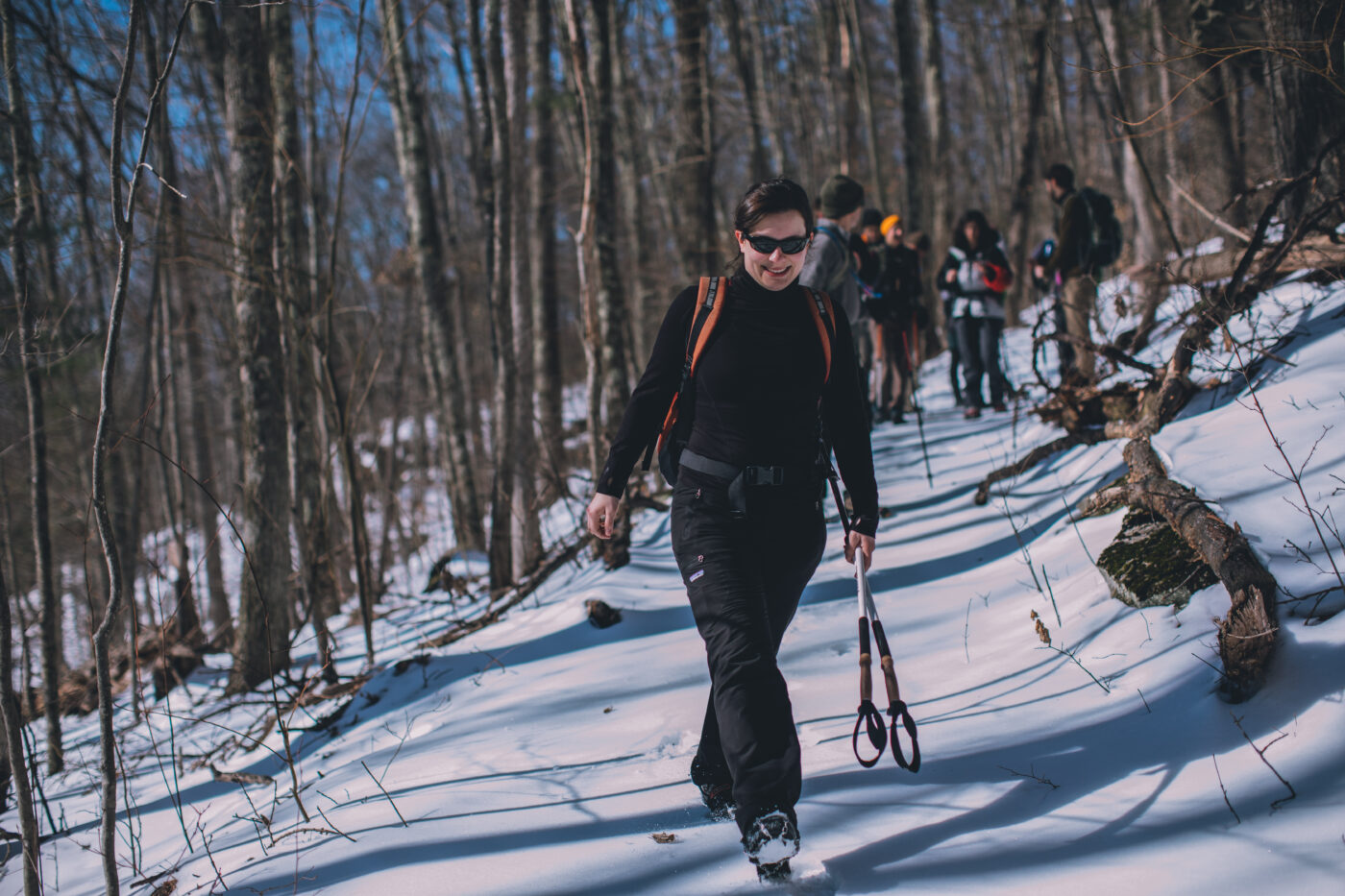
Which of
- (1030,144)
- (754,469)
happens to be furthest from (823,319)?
(1030,144)

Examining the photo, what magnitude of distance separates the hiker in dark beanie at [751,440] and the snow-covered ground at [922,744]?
46 centimetres

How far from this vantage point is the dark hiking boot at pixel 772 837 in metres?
1.98

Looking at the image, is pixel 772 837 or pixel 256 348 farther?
pixel 256 348

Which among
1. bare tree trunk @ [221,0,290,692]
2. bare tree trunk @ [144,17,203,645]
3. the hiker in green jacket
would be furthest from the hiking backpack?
the hiker in green jacket

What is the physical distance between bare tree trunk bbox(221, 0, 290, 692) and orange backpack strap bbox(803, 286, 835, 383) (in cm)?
432

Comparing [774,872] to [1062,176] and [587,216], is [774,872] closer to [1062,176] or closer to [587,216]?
[587,216]

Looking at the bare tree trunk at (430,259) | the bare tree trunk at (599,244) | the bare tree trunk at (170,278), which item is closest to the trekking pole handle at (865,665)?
the bare tree trunk at (170,278)

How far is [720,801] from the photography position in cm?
246

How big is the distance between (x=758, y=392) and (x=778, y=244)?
0.42 m

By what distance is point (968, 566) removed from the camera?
4.50 meters

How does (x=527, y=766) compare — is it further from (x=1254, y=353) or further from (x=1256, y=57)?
(x=1256, y=57)

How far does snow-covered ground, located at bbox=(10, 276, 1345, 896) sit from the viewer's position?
2.10 m

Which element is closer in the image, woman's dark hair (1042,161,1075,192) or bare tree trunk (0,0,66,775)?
bare tree trunk (0,0,66,775)

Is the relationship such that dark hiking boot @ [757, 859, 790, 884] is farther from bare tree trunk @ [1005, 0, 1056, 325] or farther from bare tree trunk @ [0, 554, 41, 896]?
bare tree trunk @ [1005, 0, 1056, 325]
